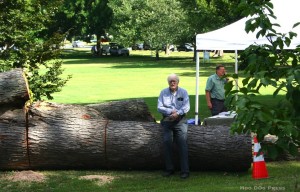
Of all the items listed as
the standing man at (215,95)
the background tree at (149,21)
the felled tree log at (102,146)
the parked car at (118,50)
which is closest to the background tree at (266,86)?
the felled tree log at (102,146)

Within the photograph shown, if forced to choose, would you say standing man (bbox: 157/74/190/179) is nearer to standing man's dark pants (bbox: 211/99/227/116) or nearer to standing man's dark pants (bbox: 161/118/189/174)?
standing man's dark pants (bbox: 161/118/189/174)

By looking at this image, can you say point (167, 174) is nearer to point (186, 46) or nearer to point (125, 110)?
point (125, 110)

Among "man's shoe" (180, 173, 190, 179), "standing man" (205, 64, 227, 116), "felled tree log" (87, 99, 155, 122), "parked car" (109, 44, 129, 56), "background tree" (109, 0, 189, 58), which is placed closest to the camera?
"man's shoe" (180, 173, 190, 179)

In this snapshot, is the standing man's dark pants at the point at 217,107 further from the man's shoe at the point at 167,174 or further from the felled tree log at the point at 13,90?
the felled tree log at the point at 13,90

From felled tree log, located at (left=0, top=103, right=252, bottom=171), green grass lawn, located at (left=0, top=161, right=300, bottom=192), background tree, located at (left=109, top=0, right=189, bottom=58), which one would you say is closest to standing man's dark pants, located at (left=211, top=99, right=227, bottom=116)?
felled tree log, located at (left=0, top=103, right=252, bottom=171)

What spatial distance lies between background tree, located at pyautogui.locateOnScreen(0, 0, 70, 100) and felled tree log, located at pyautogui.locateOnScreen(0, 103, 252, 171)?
3700 millimetres

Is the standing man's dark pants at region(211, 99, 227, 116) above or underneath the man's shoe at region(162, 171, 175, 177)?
above

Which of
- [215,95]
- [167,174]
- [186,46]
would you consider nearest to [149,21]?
[186,46]

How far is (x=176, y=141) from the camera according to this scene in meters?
7.98

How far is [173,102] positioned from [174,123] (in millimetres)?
339

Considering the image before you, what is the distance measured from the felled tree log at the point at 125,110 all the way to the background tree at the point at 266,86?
18.3 feet

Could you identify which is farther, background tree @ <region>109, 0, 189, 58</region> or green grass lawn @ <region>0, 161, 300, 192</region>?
background tree @ <region>109, 0, 189, 58</region>

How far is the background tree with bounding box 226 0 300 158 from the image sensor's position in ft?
10.6

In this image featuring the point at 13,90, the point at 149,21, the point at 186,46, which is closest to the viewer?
the point at 13,90
